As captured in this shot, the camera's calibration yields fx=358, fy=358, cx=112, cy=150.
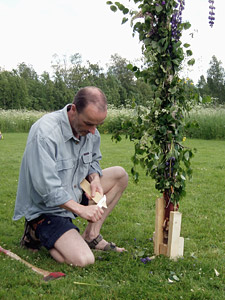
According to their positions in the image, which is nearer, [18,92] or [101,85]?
[18,92]

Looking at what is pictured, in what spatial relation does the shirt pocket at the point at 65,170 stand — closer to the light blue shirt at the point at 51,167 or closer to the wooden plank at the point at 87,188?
the light blue shirt at the point at 51,167

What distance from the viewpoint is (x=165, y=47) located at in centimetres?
293

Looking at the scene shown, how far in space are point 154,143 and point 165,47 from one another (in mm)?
826

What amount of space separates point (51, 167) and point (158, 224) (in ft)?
3.60

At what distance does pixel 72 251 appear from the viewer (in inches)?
121

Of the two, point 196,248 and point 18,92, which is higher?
point 18,92

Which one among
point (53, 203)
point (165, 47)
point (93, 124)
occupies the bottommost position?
point (53, 203)

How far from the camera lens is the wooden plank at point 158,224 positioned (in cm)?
323

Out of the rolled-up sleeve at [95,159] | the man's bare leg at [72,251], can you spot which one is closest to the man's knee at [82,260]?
the man's bare leg at [72,251]

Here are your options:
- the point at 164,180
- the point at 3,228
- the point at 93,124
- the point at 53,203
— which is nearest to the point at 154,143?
the point at 164,180

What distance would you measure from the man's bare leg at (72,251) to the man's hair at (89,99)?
112 centimetres

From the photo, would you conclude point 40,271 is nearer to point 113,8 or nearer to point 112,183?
point 112,183

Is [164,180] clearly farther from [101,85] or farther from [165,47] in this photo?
[101,85]

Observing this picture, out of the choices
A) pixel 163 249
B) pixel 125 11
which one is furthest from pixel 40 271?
pixel 125 11
